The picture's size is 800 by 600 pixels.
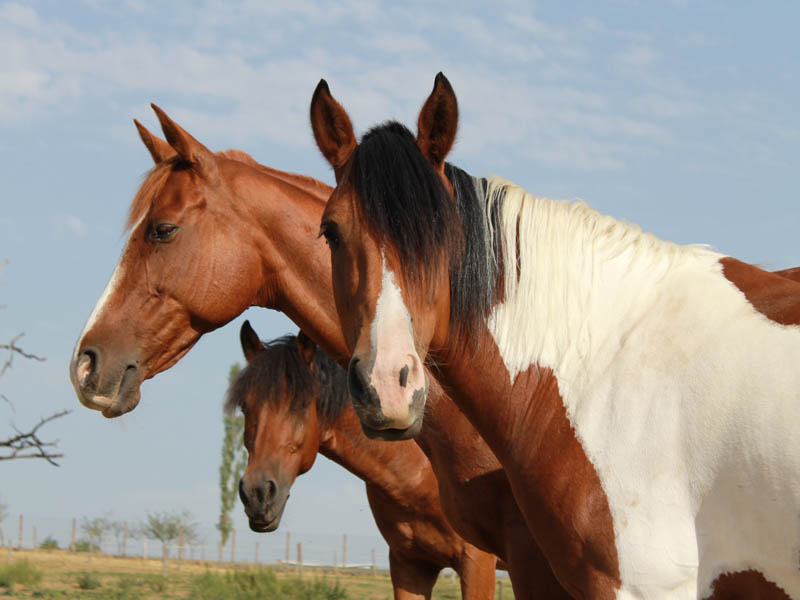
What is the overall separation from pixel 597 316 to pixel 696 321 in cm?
40

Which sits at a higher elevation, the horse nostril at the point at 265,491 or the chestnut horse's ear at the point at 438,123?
the chestnut horse's ear at the point at 438,123

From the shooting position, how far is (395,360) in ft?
9.32

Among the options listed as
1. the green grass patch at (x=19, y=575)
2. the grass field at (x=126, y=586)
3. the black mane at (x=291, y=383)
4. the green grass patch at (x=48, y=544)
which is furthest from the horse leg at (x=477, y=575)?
the green grass patch at (x=48, y=544)

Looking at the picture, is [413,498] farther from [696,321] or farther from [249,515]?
[696,321]

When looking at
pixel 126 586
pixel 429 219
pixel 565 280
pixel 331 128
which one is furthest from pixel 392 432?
pixel 126 586

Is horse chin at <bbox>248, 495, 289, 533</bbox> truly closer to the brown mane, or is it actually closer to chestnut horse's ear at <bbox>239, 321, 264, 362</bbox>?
chestnut horse's ear at <bbox>239, 321, 264, 362</bbox>

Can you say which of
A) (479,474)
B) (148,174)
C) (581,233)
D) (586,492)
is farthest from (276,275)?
(586,492)

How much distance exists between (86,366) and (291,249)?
1331 mm

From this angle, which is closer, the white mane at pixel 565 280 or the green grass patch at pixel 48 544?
the white mane at pixel 565 280

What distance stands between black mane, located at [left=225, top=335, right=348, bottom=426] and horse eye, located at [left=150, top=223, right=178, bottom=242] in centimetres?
326

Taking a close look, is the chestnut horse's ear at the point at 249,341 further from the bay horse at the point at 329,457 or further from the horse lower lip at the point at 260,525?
the horse lower lip at the point at 260,525

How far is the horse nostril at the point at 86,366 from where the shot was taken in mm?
4242

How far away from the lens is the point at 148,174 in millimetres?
4832

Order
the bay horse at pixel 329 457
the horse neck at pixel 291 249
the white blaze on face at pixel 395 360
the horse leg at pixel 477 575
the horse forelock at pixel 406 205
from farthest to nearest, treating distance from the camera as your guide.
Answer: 1. the bay horse at pixel 329 457
2. the horse leg at pixel 477 575
3. the horse neck at pixel 291 249
4. the horse forelock at pixel 406 205
5. the white blaze on face at pixel 395 360
